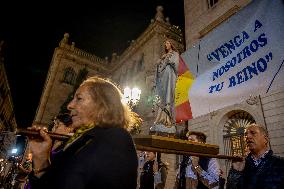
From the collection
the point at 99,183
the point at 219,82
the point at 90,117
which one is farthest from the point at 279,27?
the point at 99,183

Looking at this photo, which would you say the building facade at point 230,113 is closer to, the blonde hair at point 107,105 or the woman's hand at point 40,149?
the blonde hair at point 107,105

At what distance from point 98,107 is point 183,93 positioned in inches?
125

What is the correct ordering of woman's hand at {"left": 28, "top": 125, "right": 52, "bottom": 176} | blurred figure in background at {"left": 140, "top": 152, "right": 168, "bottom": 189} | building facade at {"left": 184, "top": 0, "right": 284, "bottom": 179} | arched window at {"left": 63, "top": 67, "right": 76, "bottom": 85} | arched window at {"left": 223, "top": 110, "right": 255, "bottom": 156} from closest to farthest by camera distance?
woman's hand at {"left": 28, "top": 125, "right": 52, "bottom": 176}
blurred figure in background at {"left": 140, "top": 152, "right": 168, "bottom": 189}
building facade at {"left": 184, "top": 0, "right": 284, "bottom": 179}
arched window at {"left": 223, "top": 110, "right": 255, "bottom": 156}
arched window at {"left": 63, "top": 67, "right": 76, "bottom": 85}

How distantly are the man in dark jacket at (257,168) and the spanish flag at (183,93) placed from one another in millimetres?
1139

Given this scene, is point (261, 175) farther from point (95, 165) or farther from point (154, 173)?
point (154, 173)

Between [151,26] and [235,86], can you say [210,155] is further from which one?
[151,26]

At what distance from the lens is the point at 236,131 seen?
10.8 metres

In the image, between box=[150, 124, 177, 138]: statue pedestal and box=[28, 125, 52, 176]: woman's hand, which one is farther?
box=[150, 124, 177, 138]: statue pedestal

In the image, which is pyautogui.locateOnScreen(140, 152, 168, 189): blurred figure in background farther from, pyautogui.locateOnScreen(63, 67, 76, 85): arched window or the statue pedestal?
pyautogui.locateOnScreen(63, 67, 76, 85): arched window

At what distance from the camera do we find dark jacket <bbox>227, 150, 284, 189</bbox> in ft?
9.90

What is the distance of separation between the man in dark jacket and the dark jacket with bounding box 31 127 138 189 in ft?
7.02

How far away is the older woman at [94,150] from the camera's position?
3.88ft

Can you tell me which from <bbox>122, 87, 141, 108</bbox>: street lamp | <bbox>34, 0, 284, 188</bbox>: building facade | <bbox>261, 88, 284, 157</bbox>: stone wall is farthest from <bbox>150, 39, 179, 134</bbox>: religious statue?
<bbox>261, 88, 284, 157</bbox>: stone wall

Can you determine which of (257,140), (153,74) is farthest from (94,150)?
(153,74)
